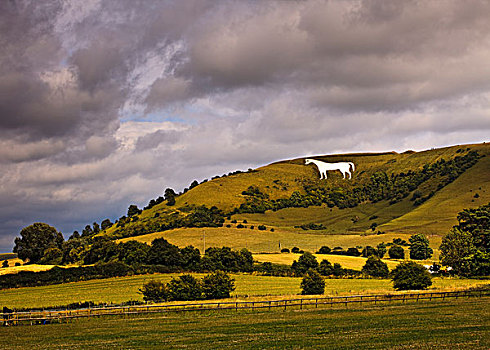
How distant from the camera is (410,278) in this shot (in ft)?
236

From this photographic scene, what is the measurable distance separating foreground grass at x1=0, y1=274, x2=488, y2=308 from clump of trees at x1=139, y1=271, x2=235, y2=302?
278 cm

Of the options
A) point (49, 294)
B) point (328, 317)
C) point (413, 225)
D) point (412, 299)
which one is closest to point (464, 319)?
point (328, 317)

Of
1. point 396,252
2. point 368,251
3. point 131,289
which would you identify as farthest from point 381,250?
point 131,289

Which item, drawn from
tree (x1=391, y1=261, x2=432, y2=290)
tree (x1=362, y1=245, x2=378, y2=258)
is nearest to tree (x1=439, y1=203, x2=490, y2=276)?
tree (x1=391, y1=261, x2=432, y2=290)

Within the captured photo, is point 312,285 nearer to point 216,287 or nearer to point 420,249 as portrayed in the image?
point 216,287

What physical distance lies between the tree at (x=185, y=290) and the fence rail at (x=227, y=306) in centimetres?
943

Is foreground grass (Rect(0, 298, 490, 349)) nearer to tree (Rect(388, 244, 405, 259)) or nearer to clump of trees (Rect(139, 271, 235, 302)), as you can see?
clump of trees (Rect(139, 271, 235, 302))

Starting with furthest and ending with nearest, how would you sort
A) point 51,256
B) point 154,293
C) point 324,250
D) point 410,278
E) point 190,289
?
point 51,256, point 324,250, point 410,278, point 190,289, point 154,293

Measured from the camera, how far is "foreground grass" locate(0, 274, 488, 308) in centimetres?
6962

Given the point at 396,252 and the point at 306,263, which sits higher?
the point at 306,263

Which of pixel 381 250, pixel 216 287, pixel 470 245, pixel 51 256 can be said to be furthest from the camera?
pixel 51 256

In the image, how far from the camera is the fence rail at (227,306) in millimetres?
50969

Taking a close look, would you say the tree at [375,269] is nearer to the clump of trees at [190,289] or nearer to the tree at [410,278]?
the tree at [410,278]

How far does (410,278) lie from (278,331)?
43282mm
